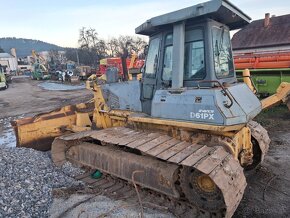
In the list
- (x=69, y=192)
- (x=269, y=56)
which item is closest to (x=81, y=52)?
(x=269, y=56)

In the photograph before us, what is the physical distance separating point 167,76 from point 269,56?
24.8 feet

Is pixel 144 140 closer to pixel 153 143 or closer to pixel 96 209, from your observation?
pixel 153 143

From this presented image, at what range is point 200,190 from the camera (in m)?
3.82

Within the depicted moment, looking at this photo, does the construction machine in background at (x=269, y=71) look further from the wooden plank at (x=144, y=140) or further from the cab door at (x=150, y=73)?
the wooden plank at (x=144, y=140)

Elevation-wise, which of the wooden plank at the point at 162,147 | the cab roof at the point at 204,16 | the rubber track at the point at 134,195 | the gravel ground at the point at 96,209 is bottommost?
the gravel ground at the point at 96,209

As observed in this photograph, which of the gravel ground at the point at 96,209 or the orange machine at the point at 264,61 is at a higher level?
the orange machine at the point at 264,61

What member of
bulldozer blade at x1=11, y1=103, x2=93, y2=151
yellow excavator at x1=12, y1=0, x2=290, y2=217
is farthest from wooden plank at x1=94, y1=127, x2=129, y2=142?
bulldozer blade at x1=11, y1=103, x2=93, y2=151

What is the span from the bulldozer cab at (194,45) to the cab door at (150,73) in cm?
2

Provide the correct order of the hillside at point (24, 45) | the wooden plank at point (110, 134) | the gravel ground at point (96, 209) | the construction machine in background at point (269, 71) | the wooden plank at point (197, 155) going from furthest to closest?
the hillside at point (24, 45) < the construction machine in background at point (269, 71) < the wooden plank at point (110, 134) < the gravel ground at point (96, 209) < the wooden plank at point (197, 155)

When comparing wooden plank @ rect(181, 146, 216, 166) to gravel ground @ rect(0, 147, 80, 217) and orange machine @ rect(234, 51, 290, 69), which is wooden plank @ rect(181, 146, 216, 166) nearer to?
gravel ground @ rect(0, 147, 80, 217)

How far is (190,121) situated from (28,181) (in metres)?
3.08

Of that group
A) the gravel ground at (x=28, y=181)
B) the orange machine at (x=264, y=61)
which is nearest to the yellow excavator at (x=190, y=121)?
the gravel ground at (x=28, y=181)

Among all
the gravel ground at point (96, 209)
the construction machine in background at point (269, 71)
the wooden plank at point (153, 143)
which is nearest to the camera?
the wooden plank at point (153, 143)

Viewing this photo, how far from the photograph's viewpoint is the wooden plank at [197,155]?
3474 millimetres
